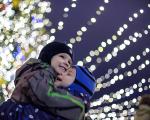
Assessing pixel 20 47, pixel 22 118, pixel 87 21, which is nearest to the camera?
pixel 22 118

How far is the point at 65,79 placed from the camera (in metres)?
0.57

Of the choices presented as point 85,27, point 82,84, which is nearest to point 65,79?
point 82,84

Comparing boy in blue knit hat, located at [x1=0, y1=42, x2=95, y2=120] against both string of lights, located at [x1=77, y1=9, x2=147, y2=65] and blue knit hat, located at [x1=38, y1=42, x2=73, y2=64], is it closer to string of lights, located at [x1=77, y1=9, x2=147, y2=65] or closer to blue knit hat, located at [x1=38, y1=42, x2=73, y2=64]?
blue knit hat, located at [x1=38, y1=42, x2=73, y2=64]

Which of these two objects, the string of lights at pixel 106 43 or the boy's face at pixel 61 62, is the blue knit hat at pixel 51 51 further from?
the string of lights at pixel 106 43

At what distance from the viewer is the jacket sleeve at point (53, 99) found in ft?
1.71

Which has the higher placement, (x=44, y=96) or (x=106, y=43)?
(x=106, y=43)

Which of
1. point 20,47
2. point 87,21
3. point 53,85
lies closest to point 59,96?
point 53,85

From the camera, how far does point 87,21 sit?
1026mm

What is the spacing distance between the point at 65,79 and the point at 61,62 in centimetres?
3

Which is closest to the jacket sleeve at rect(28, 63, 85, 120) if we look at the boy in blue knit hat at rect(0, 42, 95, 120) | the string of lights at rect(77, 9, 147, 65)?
the boy in blue knit hat at rect(0, 42, 95, 120)

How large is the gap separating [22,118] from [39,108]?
0.08ft

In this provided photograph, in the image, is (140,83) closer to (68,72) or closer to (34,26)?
(34,26)

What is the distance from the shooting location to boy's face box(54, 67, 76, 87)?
565 mm

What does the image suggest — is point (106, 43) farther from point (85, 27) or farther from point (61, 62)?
point (61, 62)
